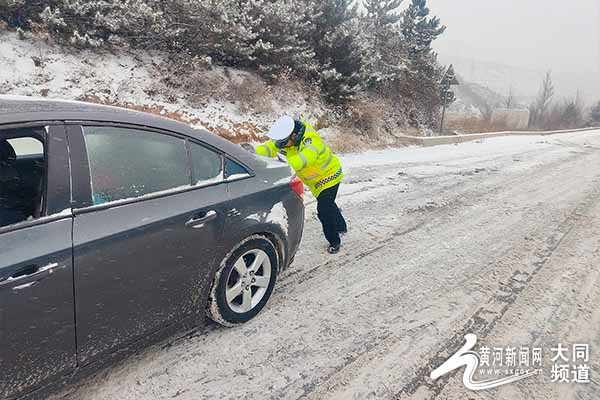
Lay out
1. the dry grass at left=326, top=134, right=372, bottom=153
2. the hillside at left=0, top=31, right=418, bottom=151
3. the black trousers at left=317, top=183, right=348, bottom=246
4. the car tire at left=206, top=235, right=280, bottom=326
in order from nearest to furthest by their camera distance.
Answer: the car tire at left=206, top=235, right=280, bottom=326
the black trousers at left=317, top=183, right=348, bottom=246
the hillside at left=0, top=31, right=418, bottom=151
the dry grass at left=326, top=134, right=372, bottom=153

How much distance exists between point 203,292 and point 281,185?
1.06m

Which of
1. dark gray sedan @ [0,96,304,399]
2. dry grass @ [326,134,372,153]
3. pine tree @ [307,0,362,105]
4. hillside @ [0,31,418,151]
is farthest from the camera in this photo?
pine tree @ [307,0,362,105]

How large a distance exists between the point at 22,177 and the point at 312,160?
223 centimetres

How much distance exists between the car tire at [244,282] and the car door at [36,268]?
927mm

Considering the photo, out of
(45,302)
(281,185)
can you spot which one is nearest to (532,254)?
(281,185)

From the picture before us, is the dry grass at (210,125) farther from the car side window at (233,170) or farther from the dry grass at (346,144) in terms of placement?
the car side window at (233,170)

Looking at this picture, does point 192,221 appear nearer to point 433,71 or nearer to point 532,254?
point 532,254

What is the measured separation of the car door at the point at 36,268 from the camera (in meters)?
1.53

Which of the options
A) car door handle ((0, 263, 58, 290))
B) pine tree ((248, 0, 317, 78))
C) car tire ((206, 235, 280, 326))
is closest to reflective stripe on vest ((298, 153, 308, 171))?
car tire ((206, 235, 280, 326))

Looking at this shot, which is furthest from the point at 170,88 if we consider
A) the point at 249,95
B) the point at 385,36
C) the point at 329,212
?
the point at 385,36

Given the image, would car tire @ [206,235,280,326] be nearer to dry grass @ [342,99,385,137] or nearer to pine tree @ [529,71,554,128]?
dry grass @ [342,99,385,137]

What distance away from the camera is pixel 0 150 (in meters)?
1.88

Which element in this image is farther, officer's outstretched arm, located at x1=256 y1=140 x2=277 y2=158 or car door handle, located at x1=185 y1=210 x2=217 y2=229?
officer's outstretched arm, located at x1=256 y1=140 x2=277 y2=158

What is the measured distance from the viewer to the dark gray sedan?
1611 millimetres
